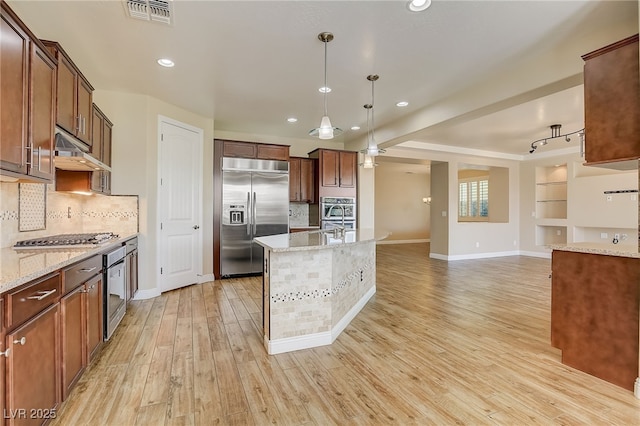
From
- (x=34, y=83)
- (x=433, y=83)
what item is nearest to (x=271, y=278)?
(x=34, y=83)

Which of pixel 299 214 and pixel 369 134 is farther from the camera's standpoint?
pixel 299 214

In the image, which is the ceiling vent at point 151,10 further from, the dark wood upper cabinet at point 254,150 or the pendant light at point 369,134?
the dark wood upper cabinet at point 254,150

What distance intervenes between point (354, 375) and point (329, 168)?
4575mm

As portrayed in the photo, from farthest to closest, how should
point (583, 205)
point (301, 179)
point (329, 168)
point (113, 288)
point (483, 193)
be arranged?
point (483, 193) < point (583, 205) < point (301, 179) < point (329, 168) < point (113, 288)

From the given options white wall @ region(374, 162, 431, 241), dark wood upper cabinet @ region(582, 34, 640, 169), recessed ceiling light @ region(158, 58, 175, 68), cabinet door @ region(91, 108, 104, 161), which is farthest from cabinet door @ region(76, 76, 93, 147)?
white wall @ region(374, 162, 431, 241)

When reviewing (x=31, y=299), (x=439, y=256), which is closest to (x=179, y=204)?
(x=31, y=299)

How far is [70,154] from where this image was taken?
2.34 metres

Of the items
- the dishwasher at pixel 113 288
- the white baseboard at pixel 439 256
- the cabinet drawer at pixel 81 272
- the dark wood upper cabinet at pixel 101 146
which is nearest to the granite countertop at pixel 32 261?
the cabinet drawer at pixel 81 272

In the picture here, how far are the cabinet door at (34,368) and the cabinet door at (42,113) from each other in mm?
1006

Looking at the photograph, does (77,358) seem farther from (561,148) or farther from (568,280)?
(561,148)

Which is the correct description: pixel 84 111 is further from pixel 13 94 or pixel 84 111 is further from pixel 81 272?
pixel 81 272

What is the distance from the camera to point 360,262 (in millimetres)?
3748

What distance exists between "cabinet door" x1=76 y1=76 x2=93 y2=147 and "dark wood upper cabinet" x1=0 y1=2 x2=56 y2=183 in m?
0.58

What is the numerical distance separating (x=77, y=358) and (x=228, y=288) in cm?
272
